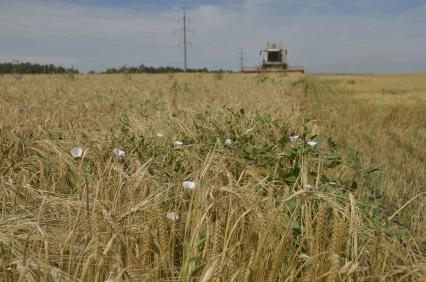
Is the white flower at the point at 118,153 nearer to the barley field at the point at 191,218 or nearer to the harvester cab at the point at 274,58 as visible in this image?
the barley field at the point at 191,218

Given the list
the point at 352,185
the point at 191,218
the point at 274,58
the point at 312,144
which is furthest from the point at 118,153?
the point at 274,58

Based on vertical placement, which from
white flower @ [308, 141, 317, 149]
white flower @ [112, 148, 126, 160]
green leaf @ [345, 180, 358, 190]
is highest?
white flower @ [308, 141, 317, 149]

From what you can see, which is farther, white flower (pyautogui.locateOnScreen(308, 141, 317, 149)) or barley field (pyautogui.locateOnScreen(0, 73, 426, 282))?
white flower (pyautogui.locateOnScreen(308, 141, 317, 149))

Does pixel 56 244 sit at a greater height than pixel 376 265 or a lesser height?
greater

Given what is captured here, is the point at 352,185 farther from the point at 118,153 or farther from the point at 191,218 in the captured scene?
the point at 118,153

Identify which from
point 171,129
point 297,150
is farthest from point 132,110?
point 297,150

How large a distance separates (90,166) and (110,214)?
105 centimetres

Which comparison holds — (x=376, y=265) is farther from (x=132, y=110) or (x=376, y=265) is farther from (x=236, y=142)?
(x=132, y=110)

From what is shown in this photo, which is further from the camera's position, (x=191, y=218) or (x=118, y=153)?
(x=118, y=153)

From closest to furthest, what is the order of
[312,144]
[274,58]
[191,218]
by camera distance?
[191,218], [312,144], [274,58]

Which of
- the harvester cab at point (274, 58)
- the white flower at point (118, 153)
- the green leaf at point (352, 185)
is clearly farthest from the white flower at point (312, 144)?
the harvester cab at point (274, 58)

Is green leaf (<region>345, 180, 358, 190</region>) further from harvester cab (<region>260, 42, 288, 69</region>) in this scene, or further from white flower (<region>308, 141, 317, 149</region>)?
harvester cab (<region>260, 42, 288, 69</region>)

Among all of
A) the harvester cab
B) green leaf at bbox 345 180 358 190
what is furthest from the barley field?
the harvester cab

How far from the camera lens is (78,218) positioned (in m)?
1.42
